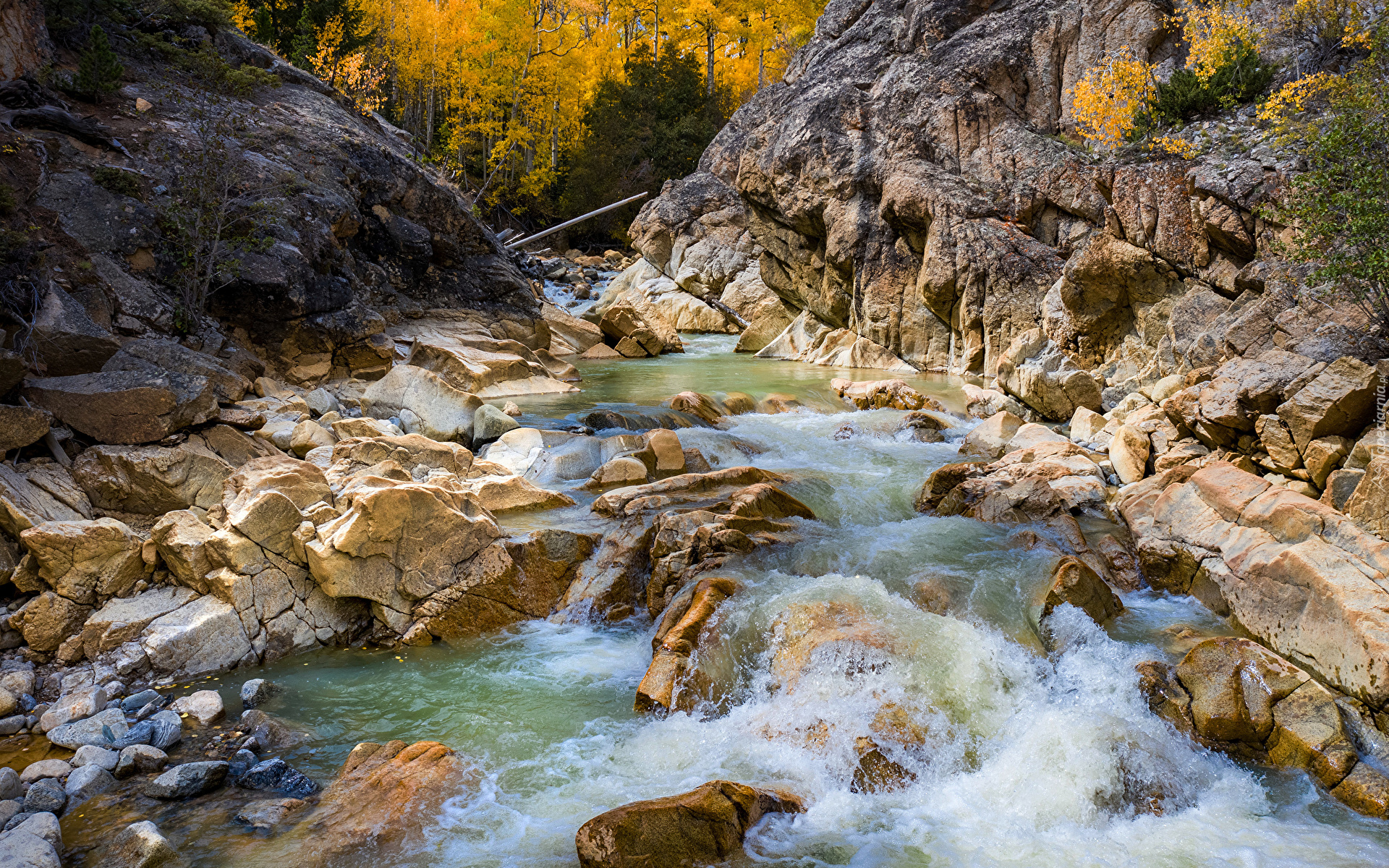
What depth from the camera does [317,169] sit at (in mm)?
16203

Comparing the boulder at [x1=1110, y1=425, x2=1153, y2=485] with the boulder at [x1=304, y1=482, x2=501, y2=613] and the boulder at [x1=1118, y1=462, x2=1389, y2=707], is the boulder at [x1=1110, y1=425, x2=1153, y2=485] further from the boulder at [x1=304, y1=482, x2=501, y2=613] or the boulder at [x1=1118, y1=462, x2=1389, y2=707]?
the boulder at [x1=304, y1=482, x2=501, y2=613]

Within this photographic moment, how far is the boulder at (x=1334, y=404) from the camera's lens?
7.13 m

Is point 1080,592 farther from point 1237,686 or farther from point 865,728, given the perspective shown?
point 865,728

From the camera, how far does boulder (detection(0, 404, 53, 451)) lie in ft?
23.2

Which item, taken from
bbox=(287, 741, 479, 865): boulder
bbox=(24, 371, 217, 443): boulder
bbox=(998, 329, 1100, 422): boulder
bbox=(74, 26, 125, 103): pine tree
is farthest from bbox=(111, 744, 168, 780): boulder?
bbox=(74, 26, 125, 103): pine tree

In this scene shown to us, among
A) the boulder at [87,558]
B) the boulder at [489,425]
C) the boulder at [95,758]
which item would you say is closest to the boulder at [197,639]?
the boulder at [87,558]

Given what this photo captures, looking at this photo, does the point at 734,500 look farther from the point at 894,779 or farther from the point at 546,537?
the point at 894,779

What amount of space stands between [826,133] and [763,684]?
19.3 meters

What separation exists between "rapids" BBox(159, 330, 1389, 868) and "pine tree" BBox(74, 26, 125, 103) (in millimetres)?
12679

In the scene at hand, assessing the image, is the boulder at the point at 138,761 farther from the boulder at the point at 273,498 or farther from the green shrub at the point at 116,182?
the green shrub at the point at 116,182

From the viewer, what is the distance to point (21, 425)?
7152mm

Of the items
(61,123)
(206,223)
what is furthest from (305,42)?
(206,223)

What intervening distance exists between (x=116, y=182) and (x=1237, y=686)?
613 inches

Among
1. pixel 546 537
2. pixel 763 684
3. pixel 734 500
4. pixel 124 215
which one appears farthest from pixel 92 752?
pixel 124 215
